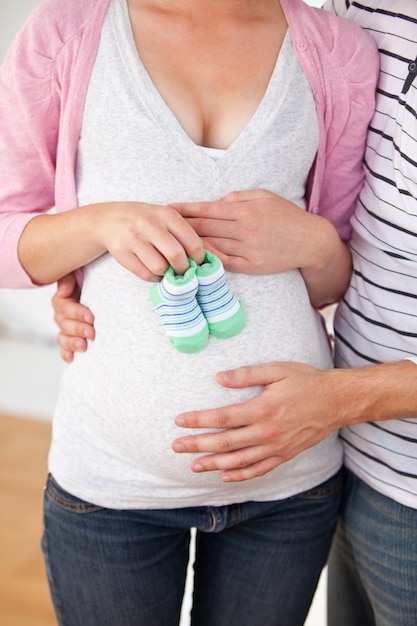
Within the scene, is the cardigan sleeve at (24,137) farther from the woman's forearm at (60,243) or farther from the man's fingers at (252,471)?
the man's fingers at (252,471)

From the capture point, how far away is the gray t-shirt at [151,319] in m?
1.09

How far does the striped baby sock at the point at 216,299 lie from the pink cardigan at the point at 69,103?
266 millimetres

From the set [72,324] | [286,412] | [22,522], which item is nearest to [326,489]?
[286,412]

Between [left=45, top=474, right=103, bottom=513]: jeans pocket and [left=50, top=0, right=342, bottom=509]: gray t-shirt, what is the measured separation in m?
0.02

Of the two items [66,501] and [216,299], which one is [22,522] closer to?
[66,501]

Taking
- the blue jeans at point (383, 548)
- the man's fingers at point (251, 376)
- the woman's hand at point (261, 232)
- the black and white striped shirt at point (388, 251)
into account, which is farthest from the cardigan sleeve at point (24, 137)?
the blue jeans at point (383, 548)

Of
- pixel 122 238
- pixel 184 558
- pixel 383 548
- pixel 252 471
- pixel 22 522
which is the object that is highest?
pixel 122 238

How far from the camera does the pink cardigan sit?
3.73 ft

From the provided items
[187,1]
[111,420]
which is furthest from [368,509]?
[187,1]

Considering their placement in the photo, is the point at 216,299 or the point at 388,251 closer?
the point at 216,299

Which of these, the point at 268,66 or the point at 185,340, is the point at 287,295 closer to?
the point at 185,340

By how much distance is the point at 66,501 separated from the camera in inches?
46.6

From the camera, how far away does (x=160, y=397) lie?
1088mm

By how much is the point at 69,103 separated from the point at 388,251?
20.1 inches
